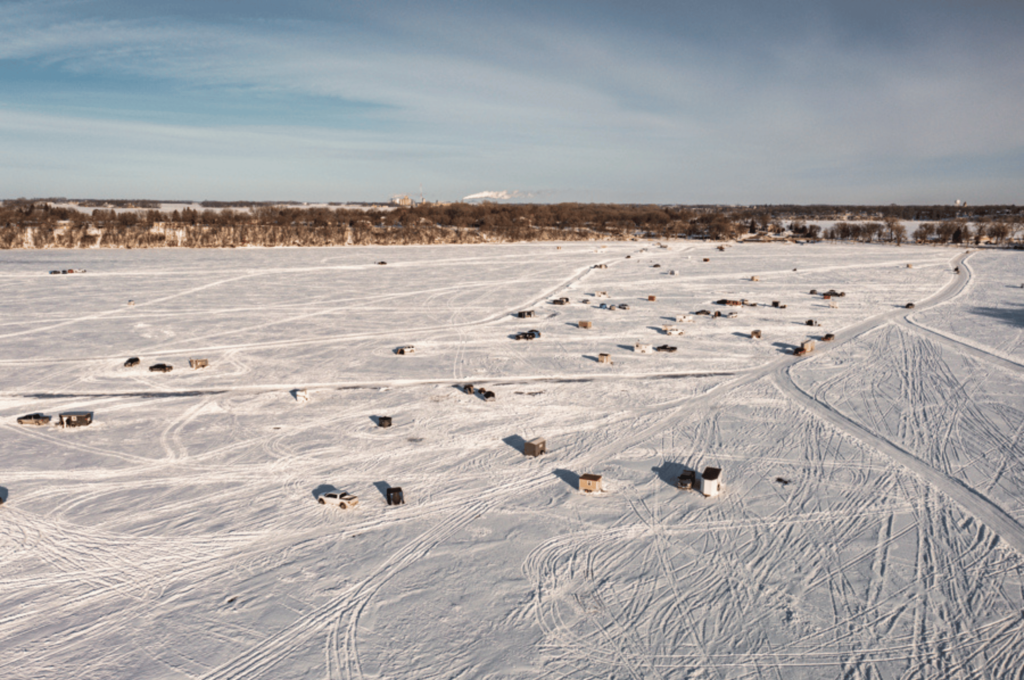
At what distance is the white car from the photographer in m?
13.2

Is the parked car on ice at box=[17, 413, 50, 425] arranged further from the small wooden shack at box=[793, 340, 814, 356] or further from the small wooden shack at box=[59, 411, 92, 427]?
the small wooden shack at box=[793, 340, 814, 356]

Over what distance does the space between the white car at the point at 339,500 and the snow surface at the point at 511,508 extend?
1.74ft

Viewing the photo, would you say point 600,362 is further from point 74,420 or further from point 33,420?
point 33,420

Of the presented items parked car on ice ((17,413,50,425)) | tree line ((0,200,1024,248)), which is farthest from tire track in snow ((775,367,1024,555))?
tree line ((0,200,1024,248))

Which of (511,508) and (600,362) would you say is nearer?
(511,508)

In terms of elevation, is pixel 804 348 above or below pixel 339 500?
above

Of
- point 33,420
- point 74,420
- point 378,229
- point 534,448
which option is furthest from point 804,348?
point 378,229

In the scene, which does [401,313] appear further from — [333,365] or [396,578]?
[396,578]

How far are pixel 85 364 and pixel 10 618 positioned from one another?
17734mm

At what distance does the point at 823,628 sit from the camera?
9703 mm

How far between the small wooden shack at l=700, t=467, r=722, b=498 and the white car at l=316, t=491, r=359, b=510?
8148 millimetres

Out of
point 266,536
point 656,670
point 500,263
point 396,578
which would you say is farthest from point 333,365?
point 500,263

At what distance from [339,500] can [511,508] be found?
13.0 ft

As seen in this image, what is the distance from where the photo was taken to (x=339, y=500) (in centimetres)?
1330
